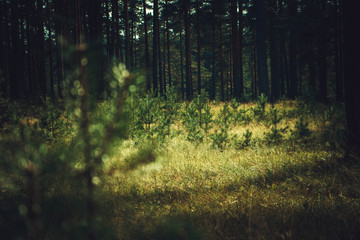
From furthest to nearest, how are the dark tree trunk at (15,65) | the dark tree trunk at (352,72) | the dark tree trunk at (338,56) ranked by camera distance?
1. the dark tree trunk at (15,65)
2. the dark tree trunk at (338,56)
3. the dark tree trunk at (352,72)

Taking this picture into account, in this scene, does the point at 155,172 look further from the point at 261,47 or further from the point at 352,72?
the point at 261,47

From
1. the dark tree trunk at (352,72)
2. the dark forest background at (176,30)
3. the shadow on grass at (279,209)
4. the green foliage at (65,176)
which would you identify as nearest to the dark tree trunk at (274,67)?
the dark forest background at (176,30)

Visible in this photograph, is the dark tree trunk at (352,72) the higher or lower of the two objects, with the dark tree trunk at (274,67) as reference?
lower

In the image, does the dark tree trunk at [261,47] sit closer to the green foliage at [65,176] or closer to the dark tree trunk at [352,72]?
the dark tree trunk at [352,72]

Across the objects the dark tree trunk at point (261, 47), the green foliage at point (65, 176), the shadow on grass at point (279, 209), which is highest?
the dark tree trunk at point (261, 47)

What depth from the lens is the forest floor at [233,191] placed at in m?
1.05

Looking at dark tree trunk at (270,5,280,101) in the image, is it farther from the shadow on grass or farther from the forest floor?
the shadow on grass

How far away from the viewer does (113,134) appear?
2.89 feet

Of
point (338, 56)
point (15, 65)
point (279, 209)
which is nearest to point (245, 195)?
point (279, 209)

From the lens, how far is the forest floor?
1.05 m

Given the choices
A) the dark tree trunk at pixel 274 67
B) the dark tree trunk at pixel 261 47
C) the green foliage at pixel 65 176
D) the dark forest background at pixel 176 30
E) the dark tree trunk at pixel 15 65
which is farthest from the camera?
the dark tree trunk at pixel 274 67

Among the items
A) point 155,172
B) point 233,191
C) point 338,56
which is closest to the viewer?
point 233,191

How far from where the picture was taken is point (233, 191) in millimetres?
2846

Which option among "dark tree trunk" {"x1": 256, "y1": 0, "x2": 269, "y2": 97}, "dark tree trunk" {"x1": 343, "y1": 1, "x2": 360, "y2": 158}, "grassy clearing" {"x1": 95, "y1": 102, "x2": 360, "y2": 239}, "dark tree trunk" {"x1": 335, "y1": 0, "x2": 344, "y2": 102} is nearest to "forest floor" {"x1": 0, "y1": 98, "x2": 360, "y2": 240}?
"grassy clearing" {"x1": 95, "y1": 102, "x2": 360, "y2": 239}
